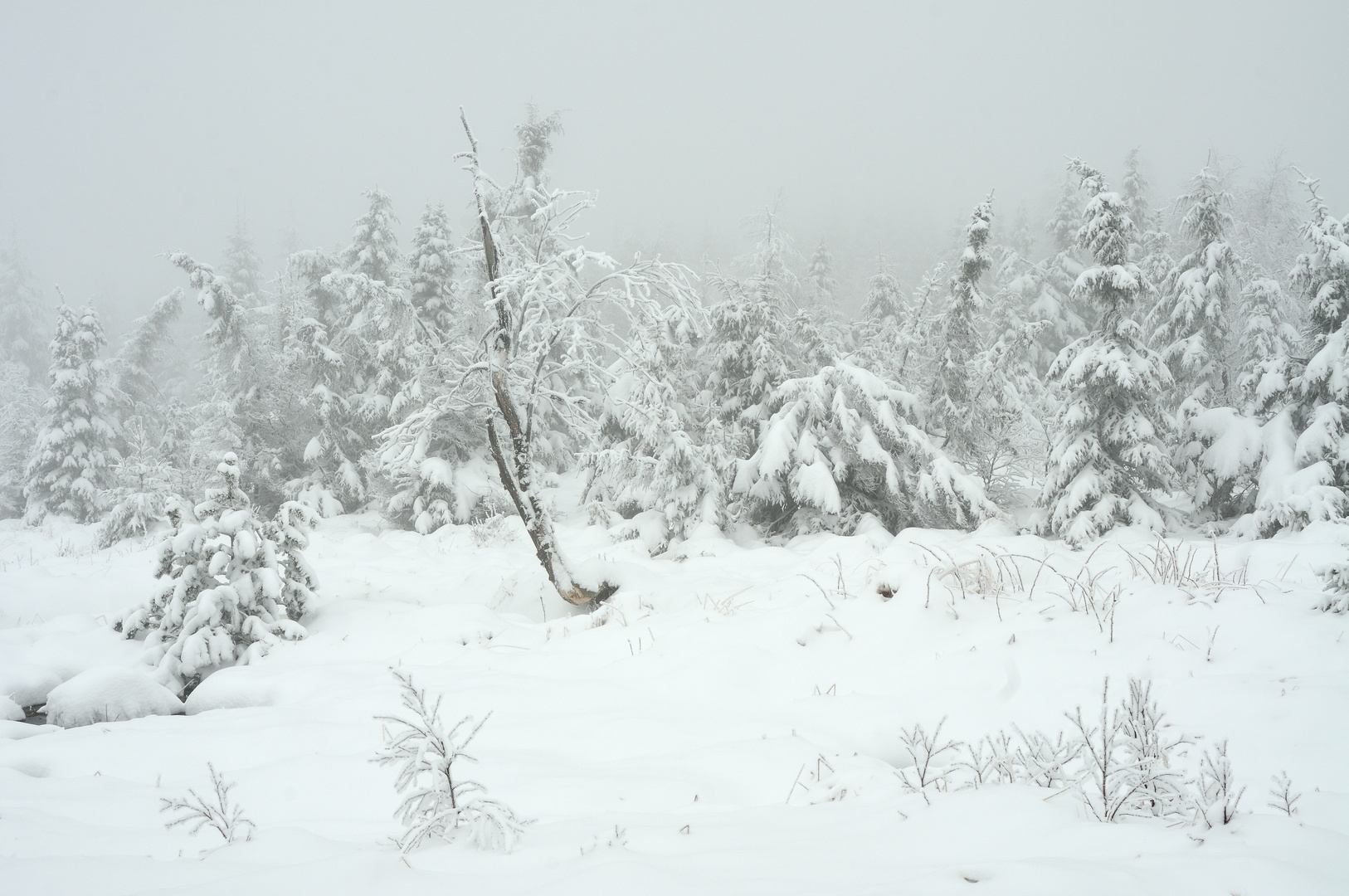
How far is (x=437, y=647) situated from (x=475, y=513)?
10867mm

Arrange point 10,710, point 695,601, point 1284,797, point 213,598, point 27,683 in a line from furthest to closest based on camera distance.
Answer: point 695,601
point 213,598
point 27,683
point 10,710
point 1284,797

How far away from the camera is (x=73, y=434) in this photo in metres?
22.3

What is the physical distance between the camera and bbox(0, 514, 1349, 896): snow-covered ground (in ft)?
5.60

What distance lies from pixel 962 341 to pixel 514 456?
35.3 feet


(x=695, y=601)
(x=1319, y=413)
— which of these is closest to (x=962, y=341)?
(x=1319, y=413)

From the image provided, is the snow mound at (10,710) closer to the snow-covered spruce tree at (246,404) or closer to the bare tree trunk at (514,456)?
the bare tree trunk at (514,456)

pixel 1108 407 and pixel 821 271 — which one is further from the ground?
pixel 821 271

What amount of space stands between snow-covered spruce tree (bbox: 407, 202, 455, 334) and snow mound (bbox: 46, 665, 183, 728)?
1469cm

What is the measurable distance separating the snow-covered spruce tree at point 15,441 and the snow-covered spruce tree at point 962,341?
37054 mm

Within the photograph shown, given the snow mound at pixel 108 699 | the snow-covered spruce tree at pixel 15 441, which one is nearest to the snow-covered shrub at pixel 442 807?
the snow mound at pixel 108 699

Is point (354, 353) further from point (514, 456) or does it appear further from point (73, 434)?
point (514, 456)

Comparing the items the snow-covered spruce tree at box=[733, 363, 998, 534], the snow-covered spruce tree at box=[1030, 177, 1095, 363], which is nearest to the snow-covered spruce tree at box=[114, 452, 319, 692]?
the snow-covered spruce tree at box=[733, 363, 998, 534]

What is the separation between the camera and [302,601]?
7.07 m

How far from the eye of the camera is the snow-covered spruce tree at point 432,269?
1848cm
